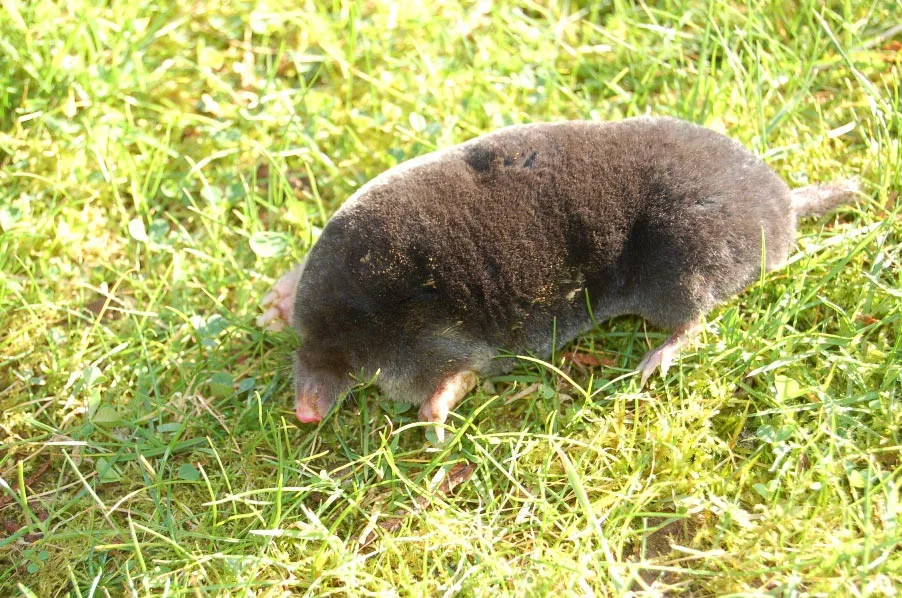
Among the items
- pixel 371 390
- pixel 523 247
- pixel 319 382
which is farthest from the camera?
pixel 371 390

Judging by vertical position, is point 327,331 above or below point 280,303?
above

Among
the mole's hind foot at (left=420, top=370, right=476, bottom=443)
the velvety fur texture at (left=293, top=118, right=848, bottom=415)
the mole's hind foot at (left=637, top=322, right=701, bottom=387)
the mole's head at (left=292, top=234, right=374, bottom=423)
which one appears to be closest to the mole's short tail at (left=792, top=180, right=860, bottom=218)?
the velvety fur texture at (left=293, top=118, right=848, bottom=415)

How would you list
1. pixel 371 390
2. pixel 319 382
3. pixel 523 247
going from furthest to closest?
pixel 371 390 → pixel 319 382 → pixel 523 247

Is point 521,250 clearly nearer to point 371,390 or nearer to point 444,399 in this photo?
point 444,399

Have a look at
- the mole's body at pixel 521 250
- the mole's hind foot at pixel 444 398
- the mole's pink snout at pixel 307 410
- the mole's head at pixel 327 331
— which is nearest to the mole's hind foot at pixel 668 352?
the mole's body at pixel 521 250

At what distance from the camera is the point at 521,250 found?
2.46 meters

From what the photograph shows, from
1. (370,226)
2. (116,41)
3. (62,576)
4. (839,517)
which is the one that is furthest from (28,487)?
(839,517)

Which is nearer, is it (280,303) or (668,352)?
(668,352)

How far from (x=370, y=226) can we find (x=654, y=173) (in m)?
0.87

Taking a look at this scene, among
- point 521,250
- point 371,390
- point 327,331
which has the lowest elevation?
point 371,390

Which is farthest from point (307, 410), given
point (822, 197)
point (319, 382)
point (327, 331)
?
point (822, 197)

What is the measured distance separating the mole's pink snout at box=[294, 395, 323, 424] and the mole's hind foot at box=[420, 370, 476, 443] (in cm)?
33

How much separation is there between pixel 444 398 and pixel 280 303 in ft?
2.28

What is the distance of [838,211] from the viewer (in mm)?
2916
